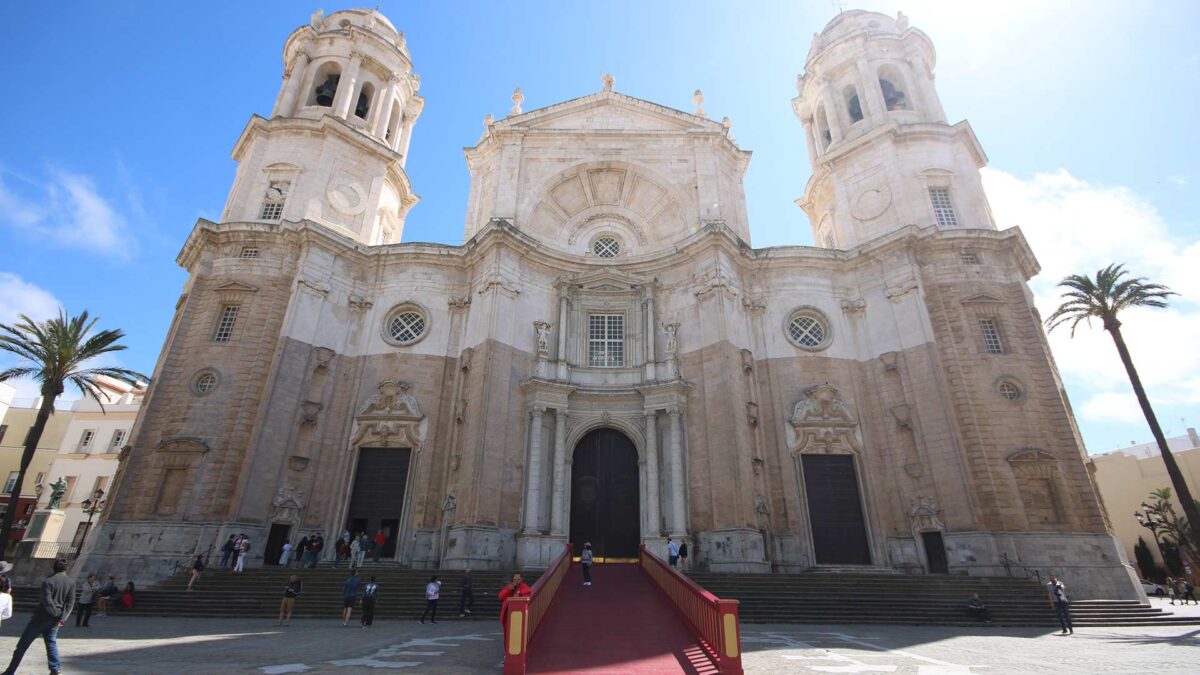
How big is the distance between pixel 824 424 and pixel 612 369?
876 cm

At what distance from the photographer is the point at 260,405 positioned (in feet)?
67.7

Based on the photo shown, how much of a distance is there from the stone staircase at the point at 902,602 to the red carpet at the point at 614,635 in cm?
303

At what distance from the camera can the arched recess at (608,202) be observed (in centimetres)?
2750

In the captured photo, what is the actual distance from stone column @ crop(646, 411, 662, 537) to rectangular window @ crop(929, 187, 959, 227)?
1559 centimetres

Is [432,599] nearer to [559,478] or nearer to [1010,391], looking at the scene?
[559,478]

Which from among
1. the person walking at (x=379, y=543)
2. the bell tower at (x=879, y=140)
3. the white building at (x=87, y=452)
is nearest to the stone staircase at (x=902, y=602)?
the person walking at (x=379, y=543)

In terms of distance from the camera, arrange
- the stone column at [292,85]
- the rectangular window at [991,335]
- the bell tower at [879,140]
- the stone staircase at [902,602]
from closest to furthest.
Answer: the stone staircase at [902,602], the rectangular window at [991,335], the bell tower at [879,140], the stone column at [292,85]

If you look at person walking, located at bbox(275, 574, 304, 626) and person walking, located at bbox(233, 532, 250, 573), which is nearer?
person walking, located at bbox(275, 574, 304, 626)

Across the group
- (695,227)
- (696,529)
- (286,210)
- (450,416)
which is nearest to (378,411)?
(450,416)

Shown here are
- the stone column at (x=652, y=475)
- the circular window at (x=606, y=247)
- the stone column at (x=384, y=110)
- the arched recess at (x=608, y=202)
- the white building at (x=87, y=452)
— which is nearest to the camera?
the stone column at (x=652, y=475)

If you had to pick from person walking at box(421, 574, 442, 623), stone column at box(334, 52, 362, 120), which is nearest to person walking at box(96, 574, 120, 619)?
person walking at box(421, 574, 442, 623)

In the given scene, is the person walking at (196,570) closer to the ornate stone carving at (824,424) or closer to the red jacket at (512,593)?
the red jacket at (512,593)

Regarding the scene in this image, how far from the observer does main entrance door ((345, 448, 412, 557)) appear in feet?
70.8

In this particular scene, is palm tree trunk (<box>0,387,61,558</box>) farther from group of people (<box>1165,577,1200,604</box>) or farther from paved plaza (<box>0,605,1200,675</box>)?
group of people (<box>1165,577,1200,604</box>)
